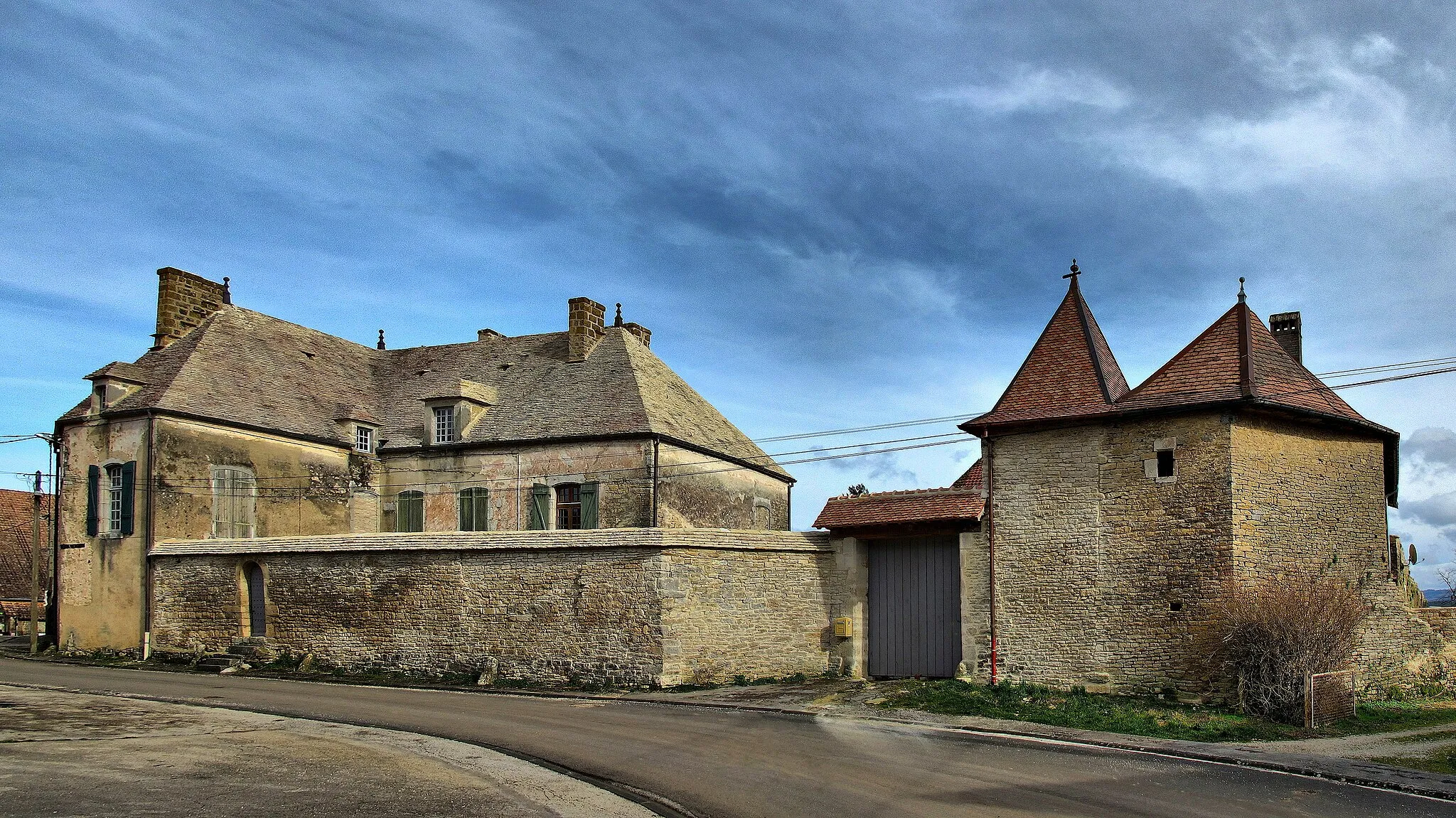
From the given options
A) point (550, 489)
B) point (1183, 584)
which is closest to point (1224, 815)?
point (1183, 584)

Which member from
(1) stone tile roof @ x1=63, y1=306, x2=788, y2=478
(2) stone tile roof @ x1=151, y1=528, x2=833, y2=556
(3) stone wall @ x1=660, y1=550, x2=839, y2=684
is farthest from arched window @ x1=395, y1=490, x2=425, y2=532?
(3) stone wall @ x1=660, y1=550, x2=839, y2=684

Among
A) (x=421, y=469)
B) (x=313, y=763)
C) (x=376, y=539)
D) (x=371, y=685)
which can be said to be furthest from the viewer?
(x=421, y=469)

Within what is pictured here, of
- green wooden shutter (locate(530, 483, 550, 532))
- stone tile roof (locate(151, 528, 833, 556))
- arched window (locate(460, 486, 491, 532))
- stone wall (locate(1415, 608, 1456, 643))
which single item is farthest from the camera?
arched window (locate(460, 486, 491, 532))

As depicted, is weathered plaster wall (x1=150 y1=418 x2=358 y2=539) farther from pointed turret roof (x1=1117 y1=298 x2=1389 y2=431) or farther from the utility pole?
pointed turret roof (x1=1117 y1=298 x2=1389 y2=431)

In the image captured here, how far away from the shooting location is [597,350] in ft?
100

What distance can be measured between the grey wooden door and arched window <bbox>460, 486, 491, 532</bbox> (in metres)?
11.6

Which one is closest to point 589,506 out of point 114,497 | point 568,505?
point 568,505

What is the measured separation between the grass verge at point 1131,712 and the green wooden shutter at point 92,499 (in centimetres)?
2052

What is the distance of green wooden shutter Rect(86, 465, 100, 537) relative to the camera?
87.8 ft

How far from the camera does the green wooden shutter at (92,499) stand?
26.8 metres

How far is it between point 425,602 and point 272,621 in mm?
4441

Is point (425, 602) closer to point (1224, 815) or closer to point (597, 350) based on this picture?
point (597, 350)

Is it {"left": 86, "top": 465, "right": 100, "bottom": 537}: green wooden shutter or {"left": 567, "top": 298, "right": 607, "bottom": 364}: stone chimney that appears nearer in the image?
{"left": 86, "top": 465, "right": 100, "bottom": 537}: green wooden shutter

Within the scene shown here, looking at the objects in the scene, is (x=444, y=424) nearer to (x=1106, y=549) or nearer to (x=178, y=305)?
(x=178, y=305)
